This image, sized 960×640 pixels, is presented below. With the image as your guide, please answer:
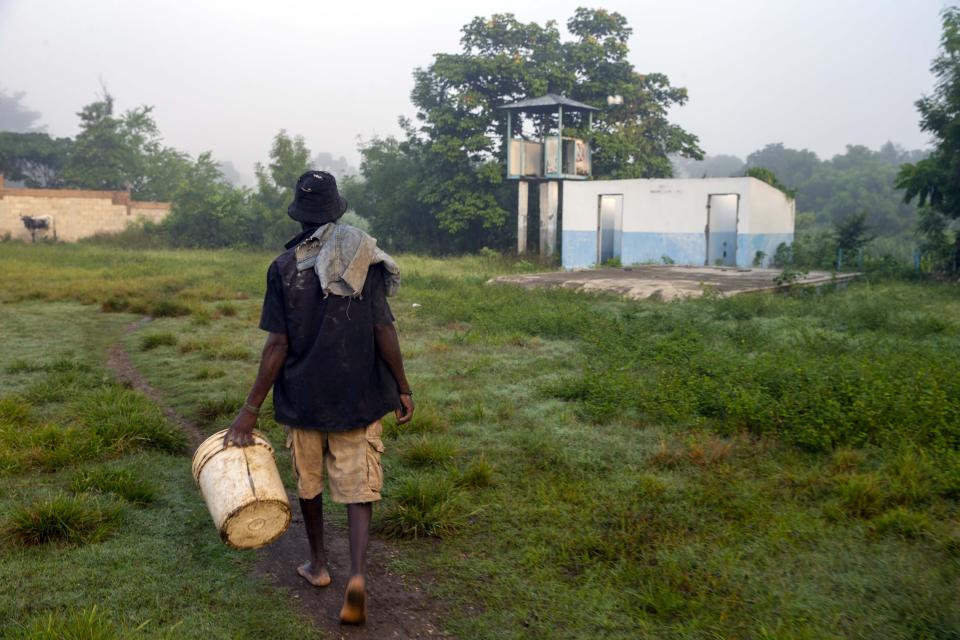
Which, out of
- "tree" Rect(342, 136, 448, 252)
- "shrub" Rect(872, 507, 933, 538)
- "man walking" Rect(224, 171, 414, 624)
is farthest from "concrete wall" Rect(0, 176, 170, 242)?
"shrub" Rect(872, 507, 933, 538)

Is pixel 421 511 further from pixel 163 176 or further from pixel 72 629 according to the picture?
pixel 163 176

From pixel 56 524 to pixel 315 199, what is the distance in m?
2.05

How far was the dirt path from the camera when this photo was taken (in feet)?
10.3

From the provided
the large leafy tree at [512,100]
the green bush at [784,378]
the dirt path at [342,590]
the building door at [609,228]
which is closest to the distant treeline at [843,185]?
the large leafy tree at [512,100]

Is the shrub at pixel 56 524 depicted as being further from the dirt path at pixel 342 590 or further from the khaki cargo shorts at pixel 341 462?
the khaki cargo shorts at pixel 341 462

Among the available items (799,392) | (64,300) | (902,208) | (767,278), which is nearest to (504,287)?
(767,278)

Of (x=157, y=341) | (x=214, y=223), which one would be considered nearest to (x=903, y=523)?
(x=157, y=341)

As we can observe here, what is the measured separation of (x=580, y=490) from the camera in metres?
4.47

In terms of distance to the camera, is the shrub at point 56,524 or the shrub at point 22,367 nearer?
the shrub at point 56,524

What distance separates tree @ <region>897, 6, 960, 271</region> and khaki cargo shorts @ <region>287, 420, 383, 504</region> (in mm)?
16969

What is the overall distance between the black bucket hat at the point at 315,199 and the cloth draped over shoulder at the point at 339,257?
2.3 inches

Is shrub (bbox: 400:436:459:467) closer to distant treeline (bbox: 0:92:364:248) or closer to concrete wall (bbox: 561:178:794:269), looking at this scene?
concrete wall (bbox: 561:178:794:269)

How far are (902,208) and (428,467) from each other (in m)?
50.2

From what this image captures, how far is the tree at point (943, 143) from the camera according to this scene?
646 inches
